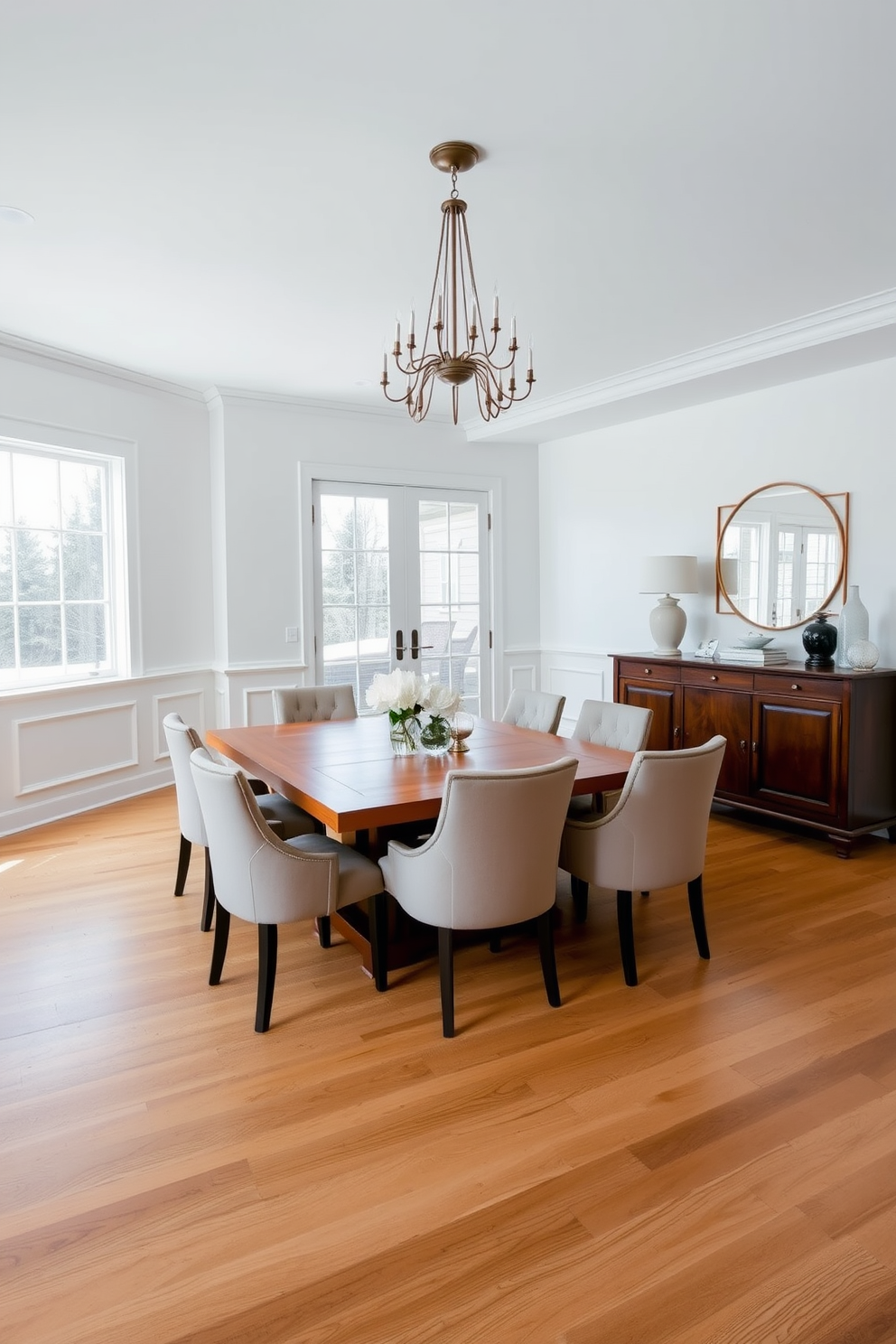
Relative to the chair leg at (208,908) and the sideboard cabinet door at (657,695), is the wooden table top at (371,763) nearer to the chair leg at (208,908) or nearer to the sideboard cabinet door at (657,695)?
the chair leg at (208,908)

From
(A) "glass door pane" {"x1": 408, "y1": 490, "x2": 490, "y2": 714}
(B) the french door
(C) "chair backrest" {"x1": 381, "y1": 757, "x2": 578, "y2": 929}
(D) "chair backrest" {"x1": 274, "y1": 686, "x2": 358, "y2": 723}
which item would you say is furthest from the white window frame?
(C) "chair backrest" {"x1": 381, "y1": 757, "x2": 578, "y2": 929}

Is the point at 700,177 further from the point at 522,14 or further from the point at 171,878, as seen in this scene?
the point at 171,878

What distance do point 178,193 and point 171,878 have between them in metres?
2.91

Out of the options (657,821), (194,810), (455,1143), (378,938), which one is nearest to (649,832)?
(657,821)

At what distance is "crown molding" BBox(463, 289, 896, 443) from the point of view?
12.9ft

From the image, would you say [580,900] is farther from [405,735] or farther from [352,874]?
[352,874]

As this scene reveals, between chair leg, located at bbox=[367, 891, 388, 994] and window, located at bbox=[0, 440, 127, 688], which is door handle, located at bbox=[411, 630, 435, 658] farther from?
chair leg, located at bbox=[367, 891, 388, 994]

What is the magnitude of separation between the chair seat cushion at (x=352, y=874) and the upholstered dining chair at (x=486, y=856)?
0.41 ft

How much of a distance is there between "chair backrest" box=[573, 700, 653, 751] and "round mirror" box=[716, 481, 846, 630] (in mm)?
1709

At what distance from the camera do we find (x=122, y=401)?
5398 mm

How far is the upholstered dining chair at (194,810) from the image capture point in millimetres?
3203

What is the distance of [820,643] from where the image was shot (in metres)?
4.51

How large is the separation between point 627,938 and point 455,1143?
1.03 m

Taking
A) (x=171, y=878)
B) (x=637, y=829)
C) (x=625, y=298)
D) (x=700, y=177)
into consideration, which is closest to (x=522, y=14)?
(x=700, y=177)
